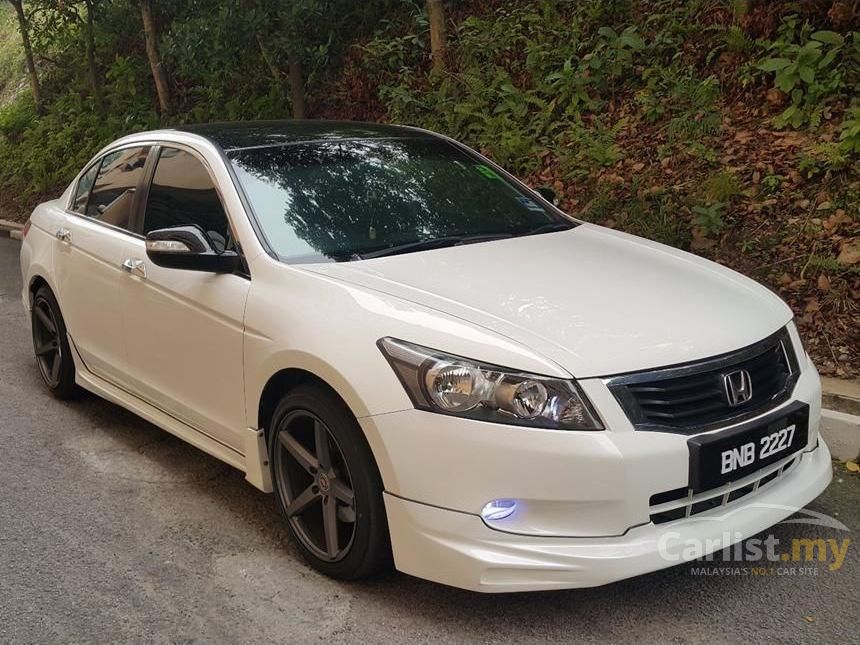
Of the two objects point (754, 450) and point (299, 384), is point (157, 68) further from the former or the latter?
point (754, 450)

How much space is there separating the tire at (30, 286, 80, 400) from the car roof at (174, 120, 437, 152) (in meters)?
1.56

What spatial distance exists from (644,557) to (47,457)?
3325mm

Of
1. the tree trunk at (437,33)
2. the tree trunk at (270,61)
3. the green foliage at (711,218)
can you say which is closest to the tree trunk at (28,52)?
the tree trunk at (270,61)

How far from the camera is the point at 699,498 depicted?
3076 mm

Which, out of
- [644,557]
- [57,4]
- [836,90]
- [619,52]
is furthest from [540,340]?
[57,4]

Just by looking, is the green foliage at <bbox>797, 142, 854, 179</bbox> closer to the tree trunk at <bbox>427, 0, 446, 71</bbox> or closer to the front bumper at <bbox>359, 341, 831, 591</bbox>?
the front bumper at <bbox>359, 341, 831, 591</bbox>

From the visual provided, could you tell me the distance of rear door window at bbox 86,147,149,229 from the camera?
16.1 ft

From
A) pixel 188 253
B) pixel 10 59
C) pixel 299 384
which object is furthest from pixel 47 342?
pixel 10 59

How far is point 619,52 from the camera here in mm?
8492

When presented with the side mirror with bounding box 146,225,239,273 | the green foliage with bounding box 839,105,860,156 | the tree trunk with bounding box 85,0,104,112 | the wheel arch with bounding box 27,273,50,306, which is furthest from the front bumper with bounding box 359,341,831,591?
the tree trunk with bounding box 85,0,104,112

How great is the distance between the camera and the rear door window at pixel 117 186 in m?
4.91

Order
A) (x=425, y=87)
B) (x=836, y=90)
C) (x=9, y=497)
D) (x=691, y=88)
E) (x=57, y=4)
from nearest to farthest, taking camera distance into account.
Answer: (x=9, y=497), (x=836, y=90), (x=691, y=88), (x=425, y=87), (x=57, y=4)

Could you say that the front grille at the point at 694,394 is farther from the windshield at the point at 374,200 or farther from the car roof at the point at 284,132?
the car roof at the point at 284,132

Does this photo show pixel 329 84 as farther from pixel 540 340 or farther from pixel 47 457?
pixel 540 340
